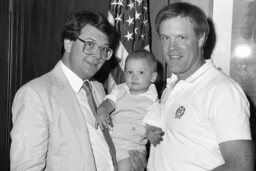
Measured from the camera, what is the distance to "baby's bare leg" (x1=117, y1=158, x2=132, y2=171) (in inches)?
94.7

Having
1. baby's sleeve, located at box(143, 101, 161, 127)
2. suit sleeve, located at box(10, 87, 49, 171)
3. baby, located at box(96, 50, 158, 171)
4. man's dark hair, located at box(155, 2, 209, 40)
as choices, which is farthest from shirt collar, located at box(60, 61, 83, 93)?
man's dark hair, located at box(155, 2, 209, 40)

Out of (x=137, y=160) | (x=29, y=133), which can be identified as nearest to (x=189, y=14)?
(x=137, y=160)

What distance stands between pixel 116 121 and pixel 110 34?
74 centimetres

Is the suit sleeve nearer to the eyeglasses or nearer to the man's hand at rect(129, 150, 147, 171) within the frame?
the eyeglasses

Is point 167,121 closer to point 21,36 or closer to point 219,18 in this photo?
point 219,18

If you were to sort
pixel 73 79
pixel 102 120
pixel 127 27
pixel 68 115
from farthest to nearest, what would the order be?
pixel 127 27, pixel 73 79, pixel 102 120, pixel 68 115

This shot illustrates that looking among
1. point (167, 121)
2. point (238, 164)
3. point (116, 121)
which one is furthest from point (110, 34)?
point (238, 164)

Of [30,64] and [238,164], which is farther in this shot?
[30,64]

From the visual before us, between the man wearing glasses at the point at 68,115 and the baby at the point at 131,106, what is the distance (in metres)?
0.10

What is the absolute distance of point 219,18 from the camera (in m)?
3.08

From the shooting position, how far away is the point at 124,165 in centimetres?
241

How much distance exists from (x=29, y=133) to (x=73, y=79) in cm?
62

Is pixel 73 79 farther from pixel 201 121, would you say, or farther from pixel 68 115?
pixel 201 121

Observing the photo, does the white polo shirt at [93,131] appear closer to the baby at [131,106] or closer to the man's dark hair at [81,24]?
the baby at [131,106]
